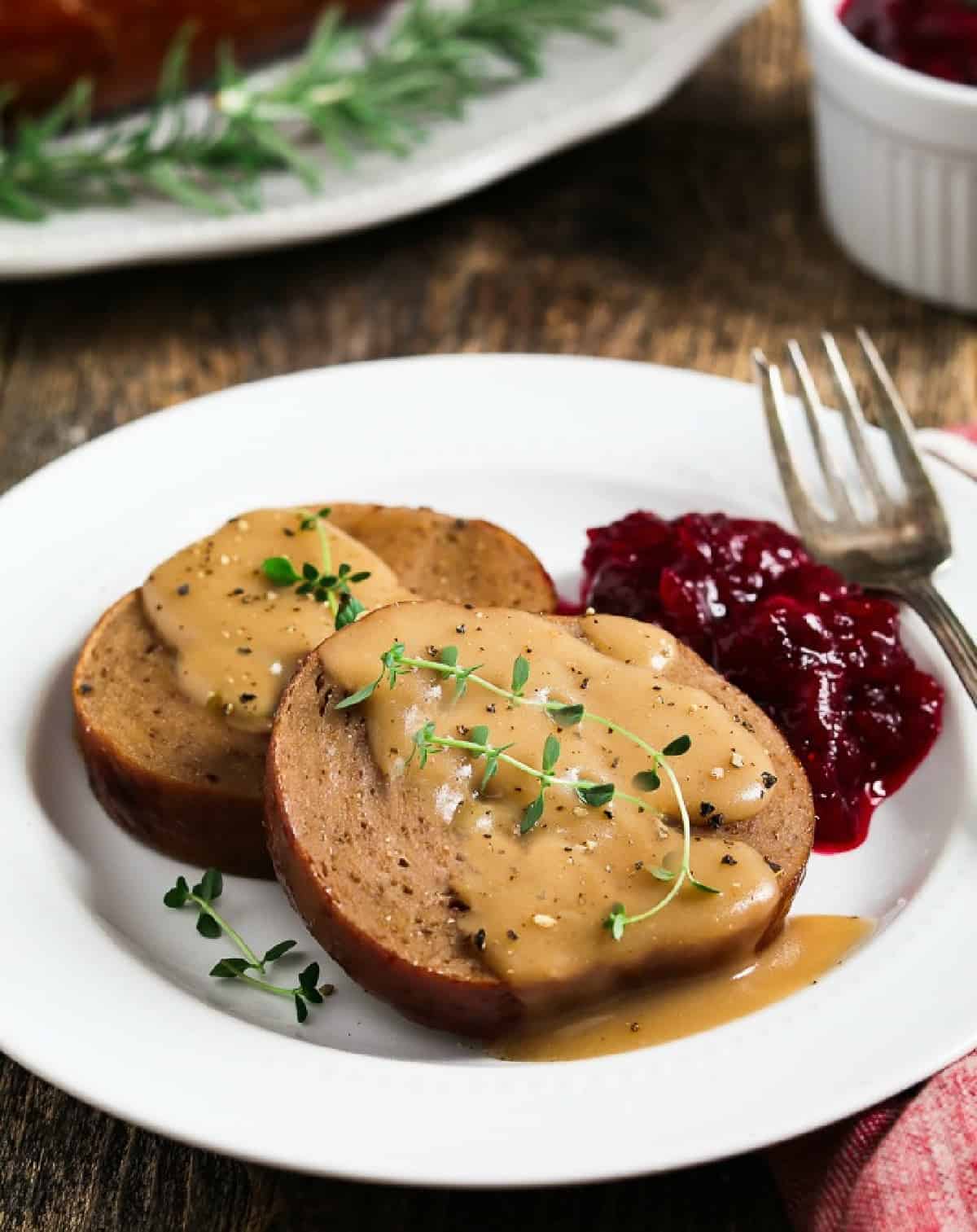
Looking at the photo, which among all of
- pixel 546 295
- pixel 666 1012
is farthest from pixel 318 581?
pixel 546 295

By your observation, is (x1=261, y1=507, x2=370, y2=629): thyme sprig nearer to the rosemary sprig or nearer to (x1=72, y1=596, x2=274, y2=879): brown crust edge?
(x1=72, y1=596, x2=274, y2=879): brown crust edge

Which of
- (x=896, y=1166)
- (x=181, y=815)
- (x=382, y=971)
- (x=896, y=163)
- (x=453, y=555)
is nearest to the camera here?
(x=896, y=1166)

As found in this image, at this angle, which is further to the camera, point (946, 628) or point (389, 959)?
point (946, 628)

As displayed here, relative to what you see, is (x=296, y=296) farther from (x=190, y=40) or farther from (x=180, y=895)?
(x=180, y=895)

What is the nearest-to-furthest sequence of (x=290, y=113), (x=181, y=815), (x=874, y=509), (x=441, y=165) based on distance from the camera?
1. (x=181, y=815)
2. (x=874, y=509)
3. (x=441, y=165)
4. (x=290, y=113)

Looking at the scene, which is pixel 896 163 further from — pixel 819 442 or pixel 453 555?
pixel 453 555

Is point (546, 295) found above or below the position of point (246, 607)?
below

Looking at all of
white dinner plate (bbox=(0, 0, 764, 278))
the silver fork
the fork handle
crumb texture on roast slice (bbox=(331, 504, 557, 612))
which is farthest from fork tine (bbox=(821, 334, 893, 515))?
white dinner plate (bbox=(0, 0, 764, 278))

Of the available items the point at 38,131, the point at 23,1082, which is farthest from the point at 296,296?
the point at 23,1082
